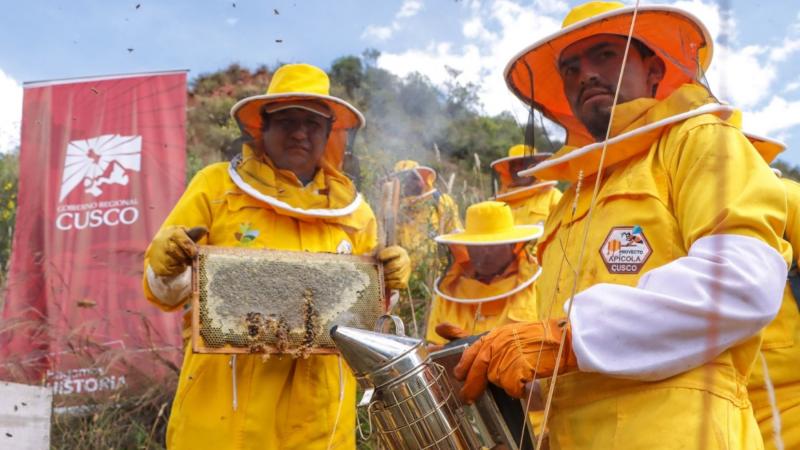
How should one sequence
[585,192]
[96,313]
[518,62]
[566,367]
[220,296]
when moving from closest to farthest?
[566,367] → [585,192] → [518,62] → [220,296] → [96,313]

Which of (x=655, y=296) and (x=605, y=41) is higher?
(x=605, y=41)

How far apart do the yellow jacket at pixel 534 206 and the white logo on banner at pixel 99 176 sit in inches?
154

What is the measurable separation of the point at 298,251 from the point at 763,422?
186cm

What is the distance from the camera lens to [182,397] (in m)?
2.87

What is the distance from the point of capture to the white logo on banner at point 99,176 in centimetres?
605

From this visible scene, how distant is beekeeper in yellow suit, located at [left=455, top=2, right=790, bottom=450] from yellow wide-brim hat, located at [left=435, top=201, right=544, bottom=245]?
288 centimetres

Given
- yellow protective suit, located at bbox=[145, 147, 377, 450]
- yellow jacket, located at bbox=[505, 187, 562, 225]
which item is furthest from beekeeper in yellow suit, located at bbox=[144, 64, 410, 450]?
yellow jacket, located at bbox=[505, 187, 562, 225]

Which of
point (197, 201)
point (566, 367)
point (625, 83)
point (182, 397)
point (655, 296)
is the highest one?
point (625, 83)

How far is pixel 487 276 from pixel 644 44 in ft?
9.93

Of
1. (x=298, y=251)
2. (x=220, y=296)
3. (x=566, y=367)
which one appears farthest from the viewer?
(x=298, y=251)

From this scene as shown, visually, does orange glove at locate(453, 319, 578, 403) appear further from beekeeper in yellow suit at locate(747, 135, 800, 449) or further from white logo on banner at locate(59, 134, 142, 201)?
white logo on banner at locate(59, 134, 142, 201)

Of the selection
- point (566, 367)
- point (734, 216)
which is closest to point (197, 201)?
point (566, 367)

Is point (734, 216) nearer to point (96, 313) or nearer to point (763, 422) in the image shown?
point (763, 422)

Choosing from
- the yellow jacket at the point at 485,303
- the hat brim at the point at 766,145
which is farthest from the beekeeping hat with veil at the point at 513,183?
the hat brim at the point at 766,145
